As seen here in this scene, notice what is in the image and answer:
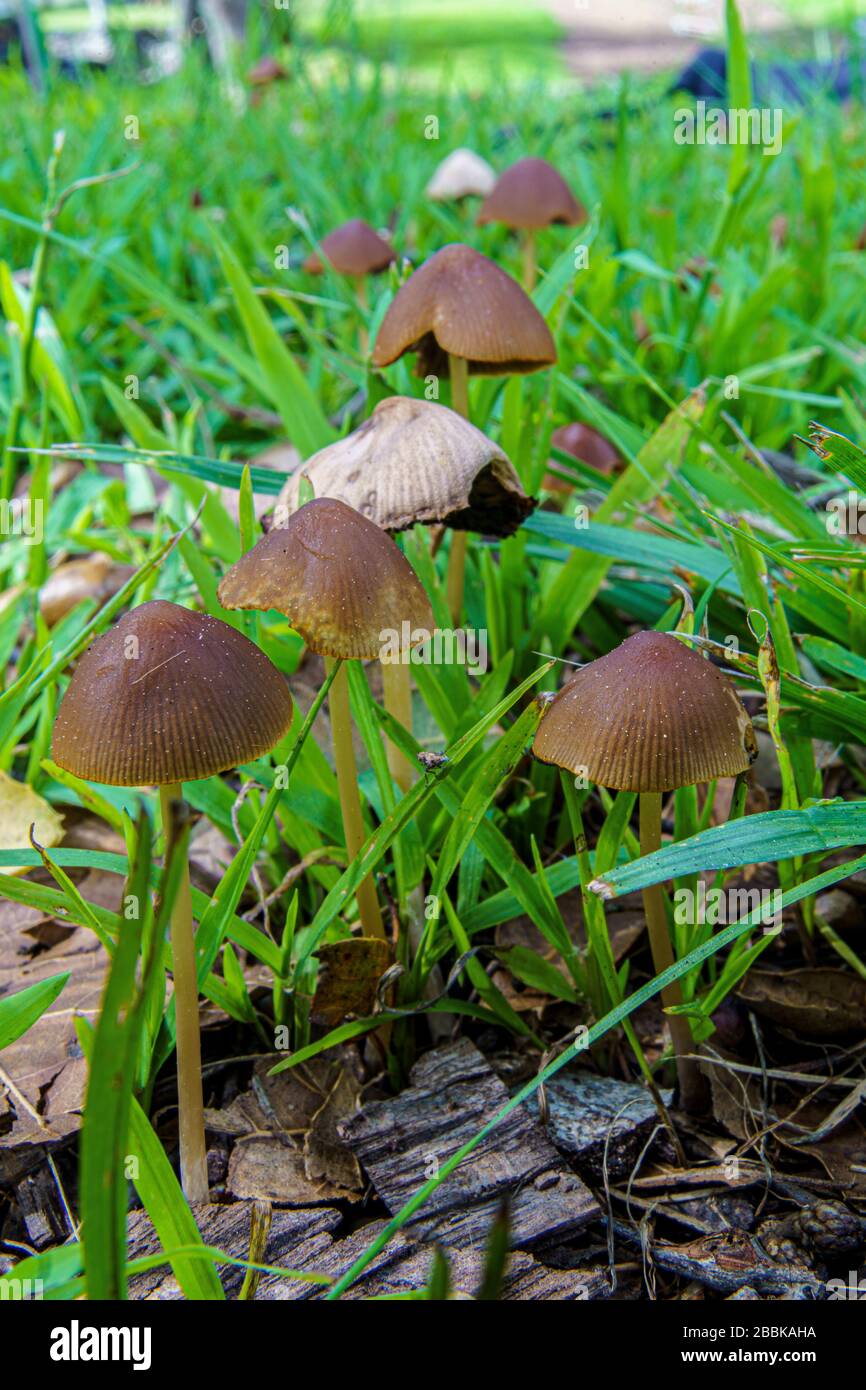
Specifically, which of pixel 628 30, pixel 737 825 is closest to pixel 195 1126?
pixel 737 825

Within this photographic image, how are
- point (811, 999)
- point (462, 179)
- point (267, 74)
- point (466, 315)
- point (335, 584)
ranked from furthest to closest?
point (267, 74)
point (462, 179)
point (466, 315)
point (811, 999)
point (335, 584)

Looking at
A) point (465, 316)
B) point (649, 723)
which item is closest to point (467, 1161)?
point (649, 723)

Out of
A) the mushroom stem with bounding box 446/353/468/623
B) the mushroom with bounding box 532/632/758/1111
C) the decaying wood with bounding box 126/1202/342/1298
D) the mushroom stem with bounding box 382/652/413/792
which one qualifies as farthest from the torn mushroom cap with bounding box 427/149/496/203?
the decaying wood with bounding box 126/1202/342/1298

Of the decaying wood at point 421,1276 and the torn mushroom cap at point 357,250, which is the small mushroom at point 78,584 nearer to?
the torn mushroom cap at point 357,250

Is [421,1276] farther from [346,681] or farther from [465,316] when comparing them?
[465,316]

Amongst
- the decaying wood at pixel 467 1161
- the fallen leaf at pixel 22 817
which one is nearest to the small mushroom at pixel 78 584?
the fallen leaf at pixel 22 817
